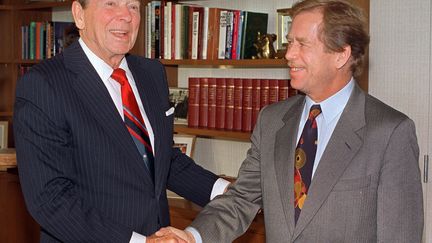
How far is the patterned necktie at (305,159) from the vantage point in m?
2.16

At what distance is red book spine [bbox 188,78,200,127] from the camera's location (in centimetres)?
405

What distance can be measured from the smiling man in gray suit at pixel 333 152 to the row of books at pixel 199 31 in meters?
1.46

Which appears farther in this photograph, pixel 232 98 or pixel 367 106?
pixel 232 98

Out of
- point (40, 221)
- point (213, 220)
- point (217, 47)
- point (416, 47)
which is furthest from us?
point (217, 47)

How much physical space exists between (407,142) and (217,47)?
1964 mm

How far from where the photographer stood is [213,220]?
2.45 metres

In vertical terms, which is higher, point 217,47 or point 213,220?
point 217,47

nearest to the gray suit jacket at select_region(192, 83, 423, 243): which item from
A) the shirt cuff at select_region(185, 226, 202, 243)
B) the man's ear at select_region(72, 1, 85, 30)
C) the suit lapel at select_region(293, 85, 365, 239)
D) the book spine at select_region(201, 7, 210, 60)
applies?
the suit lapel at select_region(293, 85, 365, 239)

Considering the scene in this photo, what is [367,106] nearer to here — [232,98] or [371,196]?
[371,196]

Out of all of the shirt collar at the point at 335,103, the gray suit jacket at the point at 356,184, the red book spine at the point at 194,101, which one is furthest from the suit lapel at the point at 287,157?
the red book spine at the point at 194,101

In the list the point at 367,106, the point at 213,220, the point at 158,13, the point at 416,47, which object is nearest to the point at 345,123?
the point at 367,106

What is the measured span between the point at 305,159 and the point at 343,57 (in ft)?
1.10

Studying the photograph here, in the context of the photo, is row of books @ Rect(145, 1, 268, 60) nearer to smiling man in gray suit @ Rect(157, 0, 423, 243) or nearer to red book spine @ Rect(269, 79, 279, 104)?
red book spine @ Rect(269, 79, 279, 104)

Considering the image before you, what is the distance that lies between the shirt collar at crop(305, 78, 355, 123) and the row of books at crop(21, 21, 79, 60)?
10.00ft
